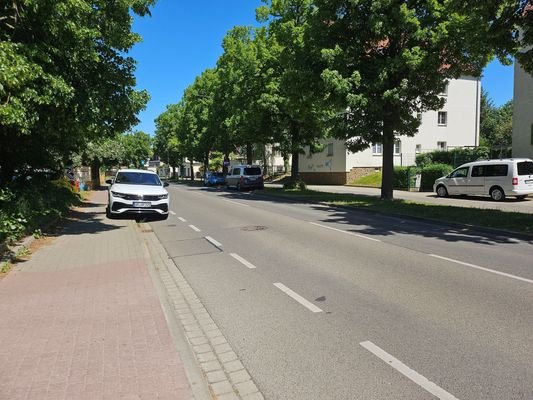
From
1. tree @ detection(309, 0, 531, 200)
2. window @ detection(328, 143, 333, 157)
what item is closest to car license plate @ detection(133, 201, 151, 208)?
tree @ detection(309, 0, 531, 200)

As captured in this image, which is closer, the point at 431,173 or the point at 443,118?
the point at 431,173

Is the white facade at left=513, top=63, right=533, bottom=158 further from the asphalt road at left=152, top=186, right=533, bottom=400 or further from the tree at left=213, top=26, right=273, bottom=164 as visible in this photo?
the asphalt road at left=152, top=186, right=533, bottom=400

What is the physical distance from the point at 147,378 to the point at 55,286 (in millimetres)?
3734

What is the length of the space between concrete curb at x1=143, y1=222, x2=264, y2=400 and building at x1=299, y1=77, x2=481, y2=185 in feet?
114

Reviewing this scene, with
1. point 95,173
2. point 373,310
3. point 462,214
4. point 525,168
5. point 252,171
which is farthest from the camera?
point 95,173

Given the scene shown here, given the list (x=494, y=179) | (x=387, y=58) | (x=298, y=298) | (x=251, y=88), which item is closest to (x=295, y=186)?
(x=251, y=88)

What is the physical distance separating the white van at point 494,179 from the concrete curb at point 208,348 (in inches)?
741

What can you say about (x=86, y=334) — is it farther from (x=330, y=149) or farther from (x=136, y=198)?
A: (x=330, y=149)

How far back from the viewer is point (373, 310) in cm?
567

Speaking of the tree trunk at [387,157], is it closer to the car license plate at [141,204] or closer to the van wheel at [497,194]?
the van wheel at [497,194]

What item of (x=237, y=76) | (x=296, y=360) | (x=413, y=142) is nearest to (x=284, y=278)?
(x=296, y=360)

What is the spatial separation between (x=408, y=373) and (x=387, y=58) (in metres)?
16.3

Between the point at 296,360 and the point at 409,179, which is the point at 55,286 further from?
the point at 409,179

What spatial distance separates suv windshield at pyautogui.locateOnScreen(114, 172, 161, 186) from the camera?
16828 millimetres
